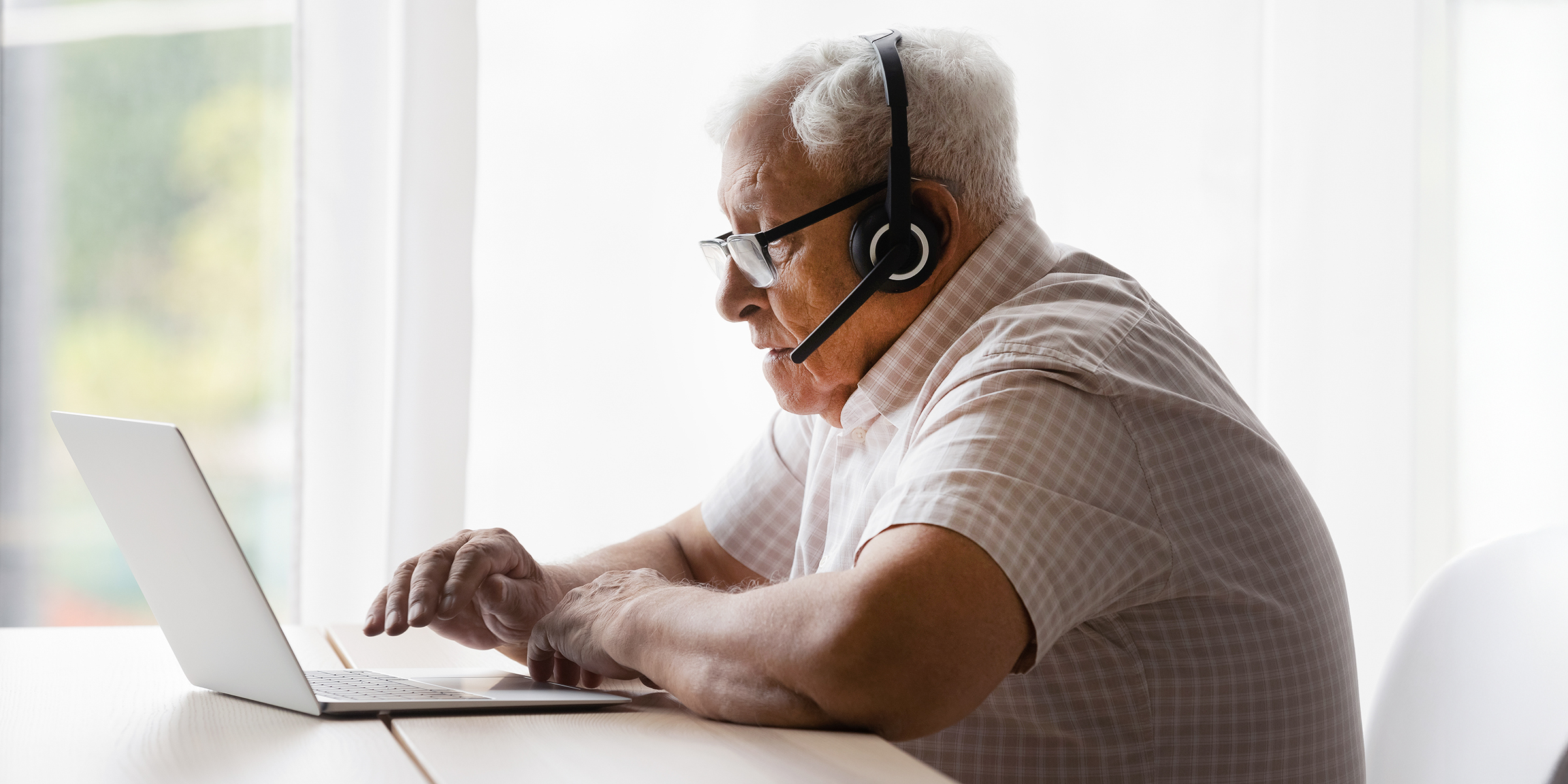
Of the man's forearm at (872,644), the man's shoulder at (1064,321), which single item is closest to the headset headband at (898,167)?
the man's shoulder at (1064,321)

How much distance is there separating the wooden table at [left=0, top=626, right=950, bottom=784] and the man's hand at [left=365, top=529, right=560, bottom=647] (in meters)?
0.19

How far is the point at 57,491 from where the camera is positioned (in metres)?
1.98

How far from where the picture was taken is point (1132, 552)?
89 cm

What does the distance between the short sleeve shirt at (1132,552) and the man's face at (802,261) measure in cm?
17

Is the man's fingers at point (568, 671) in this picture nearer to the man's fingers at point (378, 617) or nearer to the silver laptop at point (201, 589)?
the silver laptop at point (201, 589)

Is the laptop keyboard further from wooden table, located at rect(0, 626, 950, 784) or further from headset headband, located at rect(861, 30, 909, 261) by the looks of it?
headset headband, located at rect(861, 30, 909, 261)

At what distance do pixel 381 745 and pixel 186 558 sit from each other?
238mm

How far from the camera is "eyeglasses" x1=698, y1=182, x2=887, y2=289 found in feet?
3.85

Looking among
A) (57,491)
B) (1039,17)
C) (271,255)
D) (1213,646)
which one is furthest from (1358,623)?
(57,491)

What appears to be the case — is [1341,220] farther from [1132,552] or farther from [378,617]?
[378,617]

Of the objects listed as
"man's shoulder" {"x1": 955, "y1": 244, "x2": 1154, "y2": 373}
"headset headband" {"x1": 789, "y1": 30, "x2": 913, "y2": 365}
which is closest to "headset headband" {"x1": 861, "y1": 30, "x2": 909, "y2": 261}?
"headset headband" {"x1": 789, "y1": 30, "x2": 913, "y2": 365}

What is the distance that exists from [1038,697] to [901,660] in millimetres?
235

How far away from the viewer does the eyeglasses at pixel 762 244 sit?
1.17m

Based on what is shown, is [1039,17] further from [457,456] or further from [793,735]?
[793,735]
